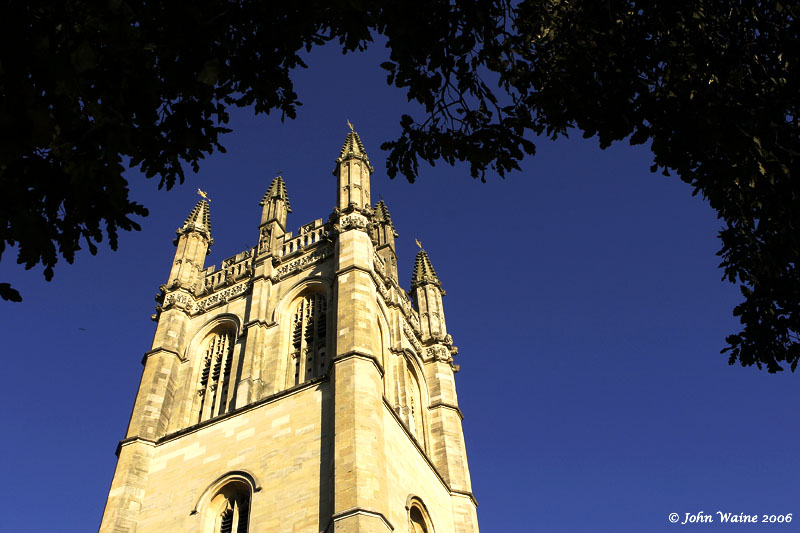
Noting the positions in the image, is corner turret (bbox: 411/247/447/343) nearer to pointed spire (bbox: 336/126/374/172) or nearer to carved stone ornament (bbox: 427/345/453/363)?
carved stone ornament (bbox: 427/345/453/363)

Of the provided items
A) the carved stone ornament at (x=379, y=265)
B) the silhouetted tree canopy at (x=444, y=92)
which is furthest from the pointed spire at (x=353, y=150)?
the silhouetted tree canopy at (x=444, y=92)

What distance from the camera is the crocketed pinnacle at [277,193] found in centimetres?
3219

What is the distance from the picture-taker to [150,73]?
6.24 meters

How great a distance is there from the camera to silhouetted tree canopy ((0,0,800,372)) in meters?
5.67

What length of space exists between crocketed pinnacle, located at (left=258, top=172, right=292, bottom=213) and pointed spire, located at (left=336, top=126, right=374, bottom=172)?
2.84 metres

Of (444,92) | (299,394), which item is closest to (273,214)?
(299,394)

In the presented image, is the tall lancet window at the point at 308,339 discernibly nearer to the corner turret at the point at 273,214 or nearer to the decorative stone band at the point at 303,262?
the decorative stone band at the point at 303,262

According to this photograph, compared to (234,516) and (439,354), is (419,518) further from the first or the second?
(439,354)

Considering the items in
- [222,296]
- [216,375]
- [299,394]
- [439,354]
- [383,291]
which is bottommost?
[299,394]

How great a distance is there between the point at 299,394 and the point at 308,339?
3.37 meters

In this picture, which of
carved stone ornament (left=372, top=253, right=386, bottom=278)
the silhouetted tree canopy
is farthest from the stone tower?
the silhouetted tree canopy

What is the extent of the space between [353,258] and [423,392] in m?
6.24

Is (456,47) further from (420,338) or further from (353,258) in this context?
(420,338)

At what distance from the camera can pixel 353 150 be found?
31766 millimetres
